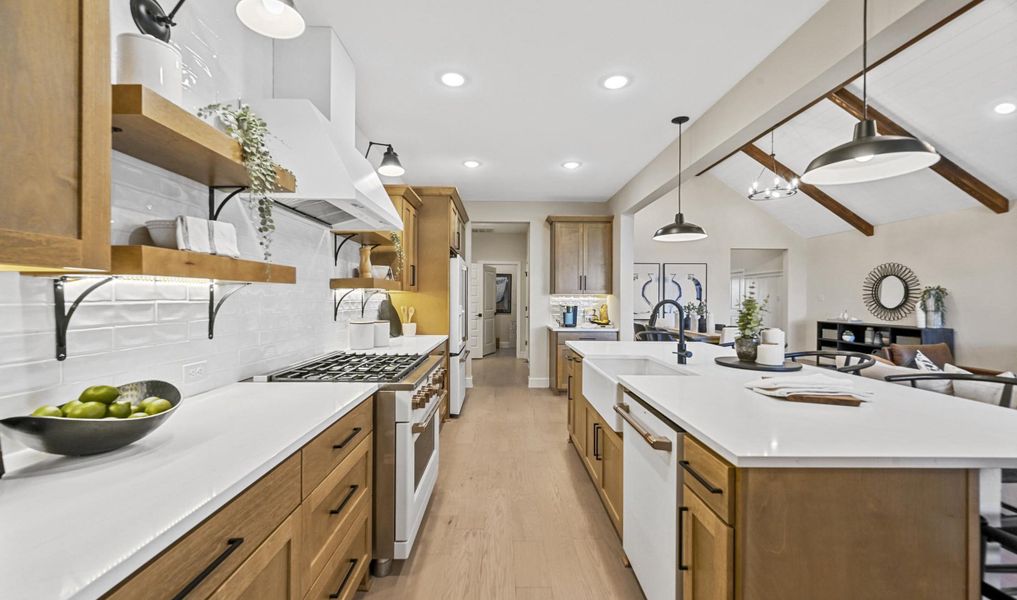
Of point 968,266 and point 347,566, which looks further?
point 968,266

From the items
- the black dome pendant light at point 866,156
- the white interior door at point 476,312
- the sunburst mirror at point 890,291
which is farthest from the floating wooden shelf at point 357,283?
the sunburst mirror at point 890,291

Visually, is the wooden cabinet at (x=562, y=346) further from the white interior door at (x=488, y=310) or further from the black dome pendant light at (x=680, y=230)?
the white interior door at (x=488, y=310)

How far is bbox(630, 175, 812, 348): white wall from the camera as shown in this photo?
7.32 metres

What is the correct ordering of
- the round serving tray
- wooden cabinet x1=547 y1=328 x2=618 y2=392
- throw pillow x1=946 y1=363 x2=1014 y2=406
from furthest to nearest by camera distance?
wooden cabinet x1=547 y1=328 x2=618 y2=392, throw pillow x1=946 y1=363 x2=1014 y2=406, the round serving tray

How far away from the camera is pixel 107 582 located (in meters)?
0.57

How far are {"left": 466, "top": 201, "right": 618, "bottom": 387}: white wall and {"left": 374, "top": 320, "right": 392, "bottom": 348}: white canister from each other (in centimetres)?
321

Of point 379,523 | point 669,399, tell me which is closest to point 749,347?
point 669,399

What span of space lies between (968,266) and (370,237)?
7.12 meters

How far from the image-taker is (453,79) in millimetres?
2680

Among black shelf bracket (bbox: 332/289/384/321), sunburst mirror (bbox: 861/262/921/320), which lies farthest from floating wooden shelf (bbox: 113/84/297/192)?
sunburst mirror (bbox: 861/262/921/320)

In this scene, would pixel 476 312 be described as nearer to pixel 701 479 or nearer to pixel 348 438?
pixel 348 438

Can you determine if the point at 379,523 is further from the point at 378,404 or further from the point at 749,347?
the point at 749,347

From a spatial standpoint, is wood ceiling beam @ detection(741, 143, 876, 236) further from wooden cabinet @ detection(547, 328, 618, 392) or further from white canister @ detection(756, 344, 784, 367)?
white canister @ detection(756, 344, 784, 367)

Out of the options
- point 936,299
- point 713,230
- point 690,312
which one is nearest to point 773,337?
point 690,312
